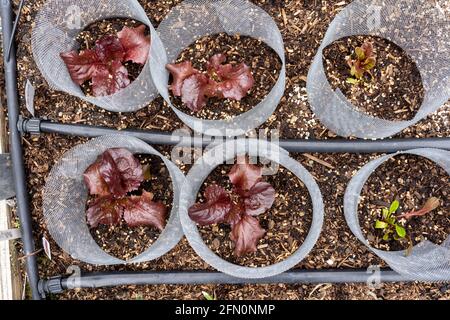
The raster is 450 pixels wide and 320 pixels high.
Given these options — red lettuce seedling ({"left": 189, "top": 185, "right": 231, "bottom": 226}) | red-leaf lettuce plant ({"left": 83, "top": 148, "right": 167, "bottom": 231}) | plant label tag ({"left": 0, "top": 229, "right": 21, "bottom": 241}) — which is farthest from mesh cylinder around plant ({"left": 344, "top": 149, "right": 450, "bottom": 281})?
plant label tag ({"left": 0, "top": 229, "right": 21, "bottom": 241})

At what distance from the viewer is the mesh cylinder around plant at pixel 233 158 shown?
162 cm

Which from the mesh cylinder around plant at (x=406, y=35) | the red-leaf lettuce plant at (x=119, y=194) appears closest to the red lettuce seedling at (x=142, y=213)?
the red-leaf lettuce plant at (x=119, y=194)

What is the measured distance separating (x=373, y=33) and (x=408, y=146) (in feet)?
Result: 1.42

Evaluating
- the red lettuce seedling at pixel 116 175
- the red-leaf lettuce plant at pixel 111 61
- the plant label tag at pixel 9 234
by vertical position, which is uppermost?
the red-leaf lettuce plant at pixel 111 61

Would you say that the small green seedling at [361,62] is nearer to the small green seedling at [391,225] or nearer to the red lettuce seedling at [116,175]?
the small green seedling at [391,225]

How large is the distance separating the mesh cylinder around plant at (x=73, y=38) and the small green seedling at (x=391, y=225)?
37.2 inches

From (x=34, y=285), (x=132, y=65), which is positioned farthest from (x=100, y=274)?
(x=132, y=65)

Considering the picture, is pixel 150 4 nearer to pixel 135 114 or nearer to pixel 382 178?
pixel 135 114

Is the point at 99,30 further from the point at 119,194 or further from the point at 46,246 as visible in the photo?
the point at 46,246

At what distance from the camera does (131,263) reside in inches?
69.6

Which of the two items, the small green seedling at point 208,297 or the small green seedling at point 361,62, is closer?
the small green seedling at point 361,62

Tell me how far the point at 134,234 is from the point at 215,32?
0.81 m

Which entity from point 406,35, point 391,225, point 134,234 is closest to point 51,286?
point 134,234

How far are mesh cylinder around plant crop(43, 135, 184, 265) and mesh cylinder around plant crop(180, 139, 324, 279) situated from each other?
0.24ft
